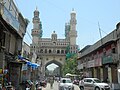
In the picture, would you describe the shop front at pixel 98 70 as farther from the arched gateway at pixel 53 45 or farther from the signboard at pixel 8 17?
the arched gateway at pixel 53 45

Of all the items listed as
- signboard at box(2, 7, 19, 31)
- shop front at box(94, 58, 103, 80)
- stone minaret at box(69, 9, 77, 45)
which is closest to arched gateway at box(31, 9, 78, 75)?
stone minaret at box(69, 9, 77, 45)

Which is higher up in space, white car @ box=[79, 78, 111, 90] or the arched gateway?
the arched gateway

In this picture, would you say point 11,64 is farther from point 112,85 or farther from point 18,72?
point 112,85

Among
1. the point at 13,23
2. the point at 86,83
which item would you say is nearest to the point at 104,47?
the point at 86,83

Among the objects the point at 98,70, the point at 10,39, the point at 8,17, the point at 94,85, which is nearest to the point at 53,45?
the point at 98,70

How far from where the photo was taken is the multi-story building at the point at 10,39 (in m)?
13.6

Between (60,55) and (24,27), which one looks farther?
(60,55)

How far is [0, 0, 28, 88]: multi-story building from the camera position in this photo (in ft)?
44.6

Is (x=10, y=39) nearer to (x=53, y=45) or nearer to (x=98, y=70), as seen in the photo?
(x=98, y=70)

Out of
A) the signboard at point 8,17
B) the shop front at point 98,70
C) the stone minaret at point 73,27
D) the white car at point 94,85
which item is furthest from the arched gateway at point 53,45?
the signboard at point 8,17

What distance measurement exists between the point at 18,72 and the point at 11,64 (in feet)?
3.81

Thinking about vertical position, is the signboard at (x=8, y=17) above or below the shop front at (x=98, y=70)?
above

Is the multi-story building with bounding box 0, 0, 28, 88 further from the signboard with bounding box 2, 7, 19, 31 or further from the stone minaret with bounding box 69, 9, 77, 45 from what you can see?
the stone minaret with bounding box 69, 9, 77, 45

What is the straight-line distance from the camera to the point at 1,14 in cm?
1206
